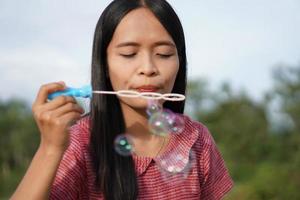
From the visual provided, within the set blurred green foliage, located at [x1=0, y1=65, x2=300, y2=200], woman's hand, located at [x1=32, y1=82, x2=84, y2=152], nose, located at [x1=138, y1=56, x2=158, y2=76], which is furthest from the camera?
blurred green foliage, located at [x1=0, y1=65, x2=300, y2=200]

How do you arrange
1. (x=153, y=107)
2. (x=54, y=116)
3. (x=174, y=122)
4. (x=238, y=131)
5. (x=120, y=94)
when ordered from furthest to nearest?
1. (x=238, y=131)
2. (x=174, y=122)
3. (x=153, y=107)
4. (x=120, y=94)
5. (x=54, y=116)

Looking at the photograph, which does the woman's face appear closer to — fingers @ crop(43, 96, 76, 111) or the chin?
the chin

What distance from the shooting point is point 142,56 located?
1719 millimetres

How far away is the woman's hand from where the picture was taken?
1.48 meters

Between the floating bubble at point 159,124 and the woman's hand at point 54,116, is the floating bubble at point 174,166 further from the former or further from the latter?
the woman's hand at point 54,116

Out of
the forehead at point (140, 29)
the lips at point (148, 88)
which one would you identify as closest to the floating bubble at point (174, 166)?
the lips at point (148, 88)

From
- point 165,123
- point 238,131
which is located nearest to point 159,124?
point 165,123

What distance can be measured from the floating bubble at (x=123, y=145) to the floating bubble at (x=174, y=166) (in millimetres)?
99

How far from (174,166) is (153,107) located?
0.63ft

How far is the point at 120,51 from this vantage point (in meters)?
1.74

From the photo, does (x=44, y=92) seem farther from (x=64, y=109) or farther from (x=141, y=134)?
(x=141, y=134)

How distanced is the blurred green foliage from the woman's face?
12761mm

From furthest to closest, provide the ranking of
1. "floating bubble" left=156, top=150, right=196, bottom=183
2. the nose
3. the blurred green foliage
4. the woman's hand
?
the blurred green foliage → "floating bubble" left=156, top=150, right=196, bottom=183 → the nose → the woman's hand

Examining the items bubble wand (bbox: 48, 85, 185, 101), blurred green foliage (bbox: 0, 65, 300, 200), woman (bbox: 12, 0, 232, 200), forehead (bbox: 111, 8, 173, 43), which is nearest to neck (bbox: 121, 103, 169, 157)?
woman (bbox: 12, 0, 232, 200)
